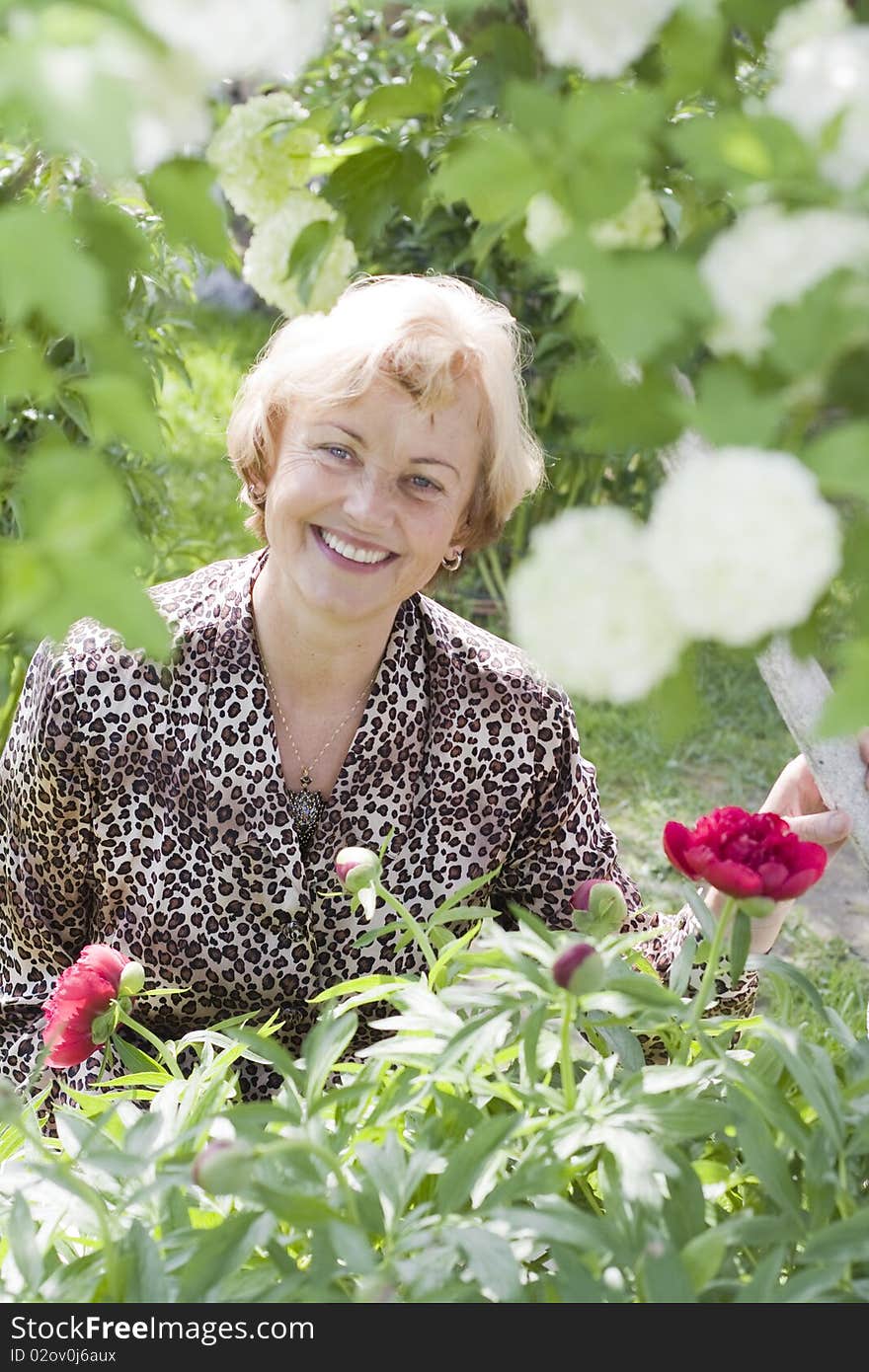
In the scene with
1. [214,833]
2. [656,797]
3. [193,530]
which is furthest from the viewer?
[193,530]

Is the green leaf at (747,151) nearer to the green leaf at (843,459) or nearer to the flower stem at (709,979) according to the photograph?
the green leaf at (843,459)

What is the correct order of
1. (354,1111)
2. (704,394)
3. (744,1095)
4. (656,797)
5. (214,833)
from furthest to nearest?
(656,797), (214,833), (354,1111), (744,1095), (704,394)

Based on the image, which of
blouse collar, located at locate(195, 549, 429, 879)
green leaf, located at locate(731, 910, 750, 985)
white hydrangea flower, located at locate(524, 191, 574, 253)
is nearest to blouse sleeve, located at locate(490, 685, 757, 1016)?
blouse collar, located at locate(195, 549, 429, 879)

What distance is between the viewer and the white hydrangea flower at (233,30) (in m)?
0.51

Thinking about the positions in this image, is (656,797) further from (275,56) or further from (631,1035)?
(275,56)

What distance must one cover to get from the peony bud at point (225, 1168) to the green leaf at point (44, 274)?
0.41 m

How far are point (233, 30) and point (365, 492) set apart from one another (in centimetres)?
105

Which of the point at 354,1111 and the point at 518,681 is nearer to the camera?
the point at 354,1111

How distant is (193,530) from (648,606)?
387 cm

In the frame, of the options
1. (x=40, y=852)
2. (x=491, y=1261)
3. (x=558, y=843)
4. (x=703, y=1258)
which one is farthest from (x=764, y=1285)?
(x=40, y=852)

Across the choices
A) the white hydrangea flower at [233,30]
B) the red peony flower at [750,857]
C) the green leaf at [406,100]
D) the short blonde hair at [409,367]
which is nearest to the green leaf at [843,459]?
the white hydrangea flower at [233,30]

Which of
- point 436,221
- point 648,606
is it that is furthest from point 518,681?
point 436,221

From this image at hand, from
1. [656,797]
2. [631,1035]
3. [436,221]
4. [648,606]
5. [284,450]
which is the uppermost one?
[648,606]

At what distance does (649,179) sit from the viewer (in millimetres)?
638
